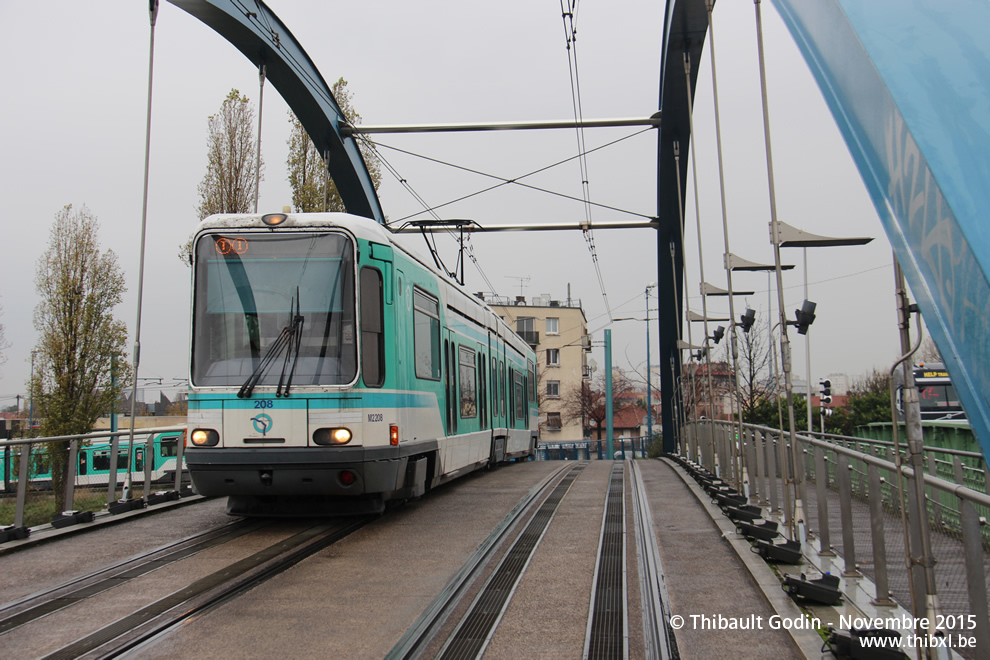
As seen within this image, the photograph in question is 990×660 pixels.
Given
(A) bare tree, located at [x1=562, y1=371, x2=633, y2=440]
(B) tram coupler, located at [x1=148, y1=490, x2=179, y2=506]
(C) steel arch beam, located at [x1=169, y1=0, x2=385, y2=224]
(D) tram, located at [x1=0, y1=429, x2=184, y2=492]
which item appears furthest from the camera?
(A) bare tree, located at [x1=562, y1=371, x2=633, y2=440]

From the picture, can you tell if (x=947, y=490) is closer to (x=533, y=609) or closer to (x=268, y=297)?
(x=533, y=609)

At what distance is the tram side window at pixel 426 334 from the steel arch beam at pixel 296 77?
600cm

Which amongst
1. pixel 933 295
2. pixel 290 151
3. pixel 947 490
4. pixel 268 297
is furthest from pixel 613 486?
pixel 290 151

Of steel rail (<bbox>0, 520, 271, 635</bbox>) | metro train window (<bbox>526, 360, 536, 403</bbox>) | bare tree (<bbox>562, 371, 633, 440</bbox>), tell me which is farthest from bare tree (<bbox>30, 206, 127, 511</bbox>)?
bare tree (<bbox>562, 371, 633, 440</bbox>)

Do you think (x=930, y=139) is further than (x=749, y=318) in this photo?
No

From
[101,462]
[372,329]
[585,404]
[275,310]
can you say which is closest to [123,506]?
[101,462]

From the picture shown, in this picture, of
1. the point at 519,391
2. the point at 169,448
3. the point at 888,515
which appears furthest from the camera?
the point at 519,391

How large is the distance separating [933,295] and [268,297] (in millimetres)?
6008

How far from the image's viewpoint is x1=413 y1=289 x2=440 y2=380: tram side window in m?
9.16

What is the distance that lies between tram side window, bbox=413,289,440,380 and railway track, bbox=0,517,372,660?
7.12 ft

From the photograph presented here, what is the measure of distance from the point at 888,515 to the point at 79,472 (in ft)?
25.4

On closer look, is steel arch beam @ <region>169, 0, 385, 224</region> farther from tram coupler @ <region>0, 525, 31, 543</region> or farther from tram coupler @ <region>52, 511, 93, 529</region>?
tram coupler @ <region>0, 525, 31, 543</region>

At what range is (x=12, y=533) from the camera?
7.55m

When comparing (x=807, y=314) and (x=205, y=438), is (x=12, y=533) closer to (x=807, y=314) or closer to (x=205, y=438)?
(x=205, y=438)
